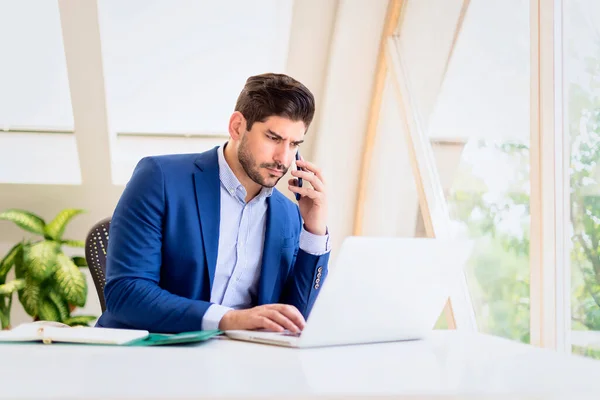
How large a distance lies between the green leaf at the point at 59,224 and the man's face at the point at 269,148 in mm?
3049

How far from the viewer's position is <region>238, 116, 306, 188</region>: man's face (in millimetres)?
2182

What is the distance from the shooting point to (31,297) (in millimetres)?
4750

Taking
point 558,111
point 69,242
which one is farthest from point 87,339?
point 69,242

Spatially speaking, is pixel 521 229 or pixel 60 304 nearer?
pixel 521 229

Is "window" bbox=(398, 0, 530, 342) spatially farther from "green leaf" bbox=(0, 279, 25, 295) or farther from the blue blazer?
"green leaf" bbox=(0, 279, 25, 295)

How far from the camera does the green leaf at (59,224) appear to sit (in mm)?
4887

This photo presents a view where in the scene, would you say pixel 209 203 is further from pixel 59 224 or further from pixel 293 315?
pixel 59 224

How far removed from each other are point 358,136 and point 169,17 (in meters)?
1.69

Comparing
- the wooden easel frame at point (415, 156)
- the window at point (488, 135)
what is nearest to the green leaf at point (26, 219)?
the wooden easel frame at point (415, 156)

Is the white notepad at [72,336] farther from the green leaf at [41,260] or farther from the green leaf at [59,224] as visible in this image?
the green leaf at [59,224]

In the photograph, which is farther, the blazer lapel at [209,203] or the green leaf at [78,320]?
the green leaf at [78,320]

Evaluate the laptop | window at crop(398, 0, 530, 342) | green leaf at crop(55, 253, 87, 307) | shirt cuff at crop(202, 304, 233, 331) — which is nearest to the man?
shirt cuff at crop(202, 304, 233, 331)

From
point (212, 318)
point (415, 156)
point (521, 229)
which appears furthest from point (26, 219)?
point (212, 318)

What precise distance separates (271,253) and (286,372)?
1.18 m
